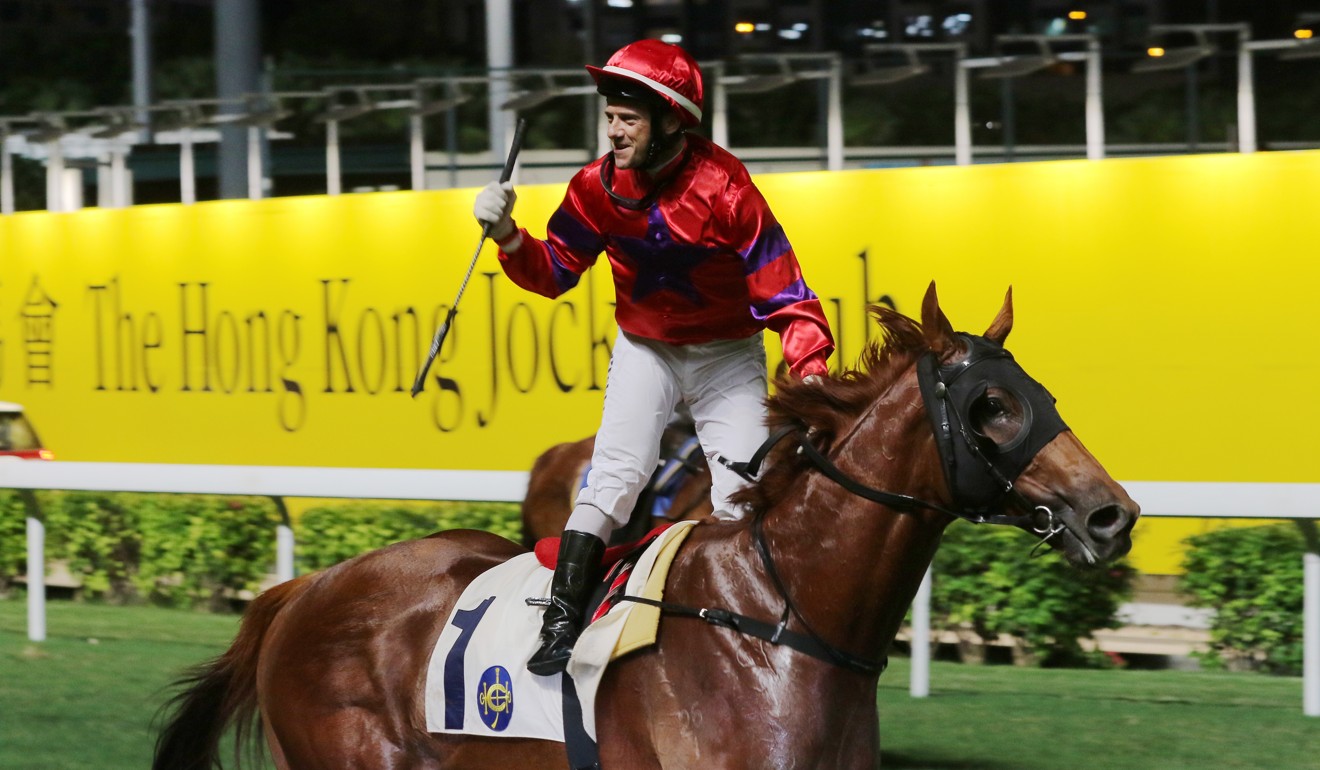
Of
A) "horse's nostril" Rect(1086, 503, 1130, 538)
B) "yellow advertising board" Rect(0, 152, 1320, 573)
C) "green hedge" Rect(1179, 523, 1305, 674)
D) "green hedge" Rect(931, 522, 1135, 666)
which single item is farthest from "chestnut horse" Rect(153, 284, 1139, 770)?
"yellow advertising board" Rect(0, 152, 1320, 573)

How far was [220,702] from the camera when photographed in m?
3.64

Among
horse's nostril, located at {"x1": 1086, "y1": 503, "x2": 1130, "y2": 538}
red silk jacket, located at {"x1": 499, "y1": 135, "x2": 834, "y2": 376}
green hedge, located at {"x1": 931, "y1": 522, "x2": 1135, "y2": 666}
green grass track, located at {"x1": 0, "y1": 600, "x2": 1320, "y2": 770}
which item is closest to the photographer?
horse's nostril, located at {"x1": 1086, "y1": 503, "x2": 1130, "y2": 538}

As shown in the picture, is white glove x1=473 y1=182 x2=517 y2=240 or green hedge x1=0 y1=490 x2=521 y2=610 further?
green hedge x1=0 y1=490 x2=521 y2=610

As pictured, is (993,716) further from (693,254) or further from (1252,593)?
(693,254)

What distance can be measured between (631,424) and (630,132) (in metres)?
0.55

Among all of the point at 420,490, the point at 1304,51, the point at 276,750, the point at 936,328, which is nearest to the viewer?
the point at 936,328

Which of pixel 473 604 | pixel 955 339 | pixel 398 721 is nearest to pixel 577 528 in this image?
pixel 473 604

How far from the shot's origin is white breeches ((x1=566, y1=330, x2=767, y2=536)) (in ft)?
9.87

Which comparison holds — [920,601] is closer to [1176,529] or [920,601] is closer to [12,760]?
[1176,529]

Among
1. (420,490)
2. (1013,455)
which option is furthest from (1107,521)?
(420,490)

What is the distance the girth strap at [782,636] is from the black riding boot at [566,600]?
26 cm

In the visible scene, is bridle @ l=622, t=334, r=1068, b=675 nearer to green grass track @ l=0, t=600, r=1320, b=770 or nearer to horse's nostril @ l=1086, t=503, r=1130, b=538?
horse's nostril @ l=1086, t=503, r=1130, b=538

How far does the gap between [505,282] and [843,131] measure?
2140 millimetres

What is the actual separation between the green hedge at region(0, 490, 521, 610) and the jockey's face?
4.61 meters
